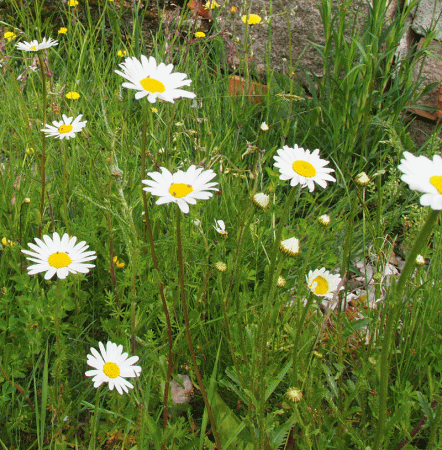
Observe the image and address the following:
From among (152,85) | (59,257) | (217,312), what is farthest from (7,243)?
(152,85)

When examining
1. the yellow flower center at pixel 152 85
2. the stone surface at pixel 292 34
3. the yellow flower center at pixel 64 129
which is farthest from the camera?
the stone surface at pixel 292 34

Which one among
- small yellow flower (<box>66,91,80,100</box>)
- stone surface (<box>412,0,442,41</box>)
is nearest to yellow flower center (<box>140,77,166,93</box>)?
small yellow flower (<box>66,91,80,100</box>)

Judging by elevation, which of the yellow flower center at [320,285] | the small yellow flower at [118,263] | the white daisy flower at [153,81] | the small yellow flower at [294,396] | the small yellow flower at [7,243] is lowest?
the small yellow flower at [118,263]

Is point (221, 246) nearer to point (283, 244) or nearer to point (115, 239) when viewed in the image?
point (283, 244)

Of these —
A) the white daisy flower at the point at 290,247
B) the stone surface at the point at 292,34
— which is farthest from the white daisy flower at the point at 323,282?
the stone surface at the point at 292,34

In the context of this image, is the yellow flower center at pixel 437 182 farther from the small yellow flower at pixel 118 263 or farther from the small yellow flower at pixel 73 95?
the small yellow flower at pixel 73 95

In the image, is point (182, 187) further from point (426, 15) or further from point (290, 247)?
point (426, 15)

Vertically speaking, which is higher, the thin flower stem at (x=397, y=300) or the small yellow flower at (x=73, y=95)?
the thin flower stem at (x=397, y=300)
